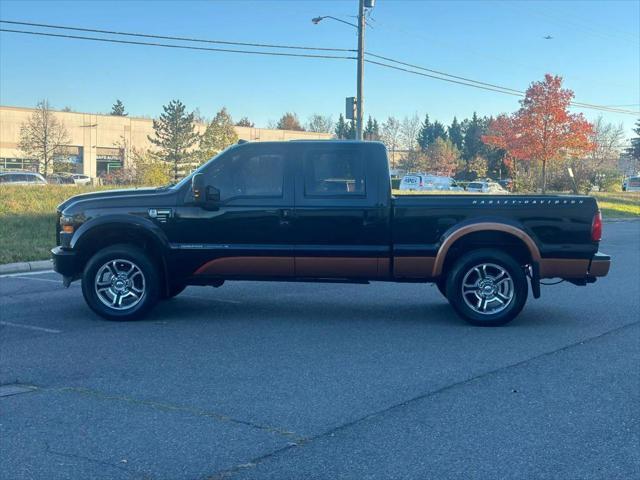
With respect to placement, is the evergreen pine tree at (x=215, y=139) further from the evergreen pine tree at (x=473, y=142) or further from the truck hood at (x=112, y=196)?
the truck hood at (x=112, y=196)

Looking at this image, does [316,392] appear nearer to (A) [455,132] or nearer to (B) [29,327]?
(B) [29,327]

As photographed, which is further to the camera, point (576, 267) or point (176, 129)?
point (176, 129)

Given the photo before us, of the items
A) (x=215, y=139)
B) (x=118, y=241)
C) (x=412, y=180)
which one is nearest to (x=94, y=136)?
(x=215, y=139)

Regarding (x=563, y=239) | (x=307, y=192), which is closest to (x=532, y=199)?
(x=563, y=239)

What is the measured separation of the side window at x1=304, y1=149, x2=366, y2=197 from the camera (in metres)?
8.45

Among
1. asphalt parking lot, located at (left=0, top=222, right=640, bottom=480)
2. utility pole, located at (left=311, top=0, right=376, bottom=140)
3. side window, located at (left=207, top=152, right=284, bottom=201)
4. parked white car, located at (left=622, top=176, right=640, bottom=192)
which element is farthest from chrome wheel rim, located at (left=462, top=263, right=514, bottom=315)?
parked white car, located at (left=622, top=176, right=640, bottom=192)

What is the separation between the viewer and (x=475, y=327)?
333 inches

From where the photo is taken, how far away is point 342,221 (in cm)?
837

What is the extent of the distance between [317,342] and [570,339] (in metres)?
2.70

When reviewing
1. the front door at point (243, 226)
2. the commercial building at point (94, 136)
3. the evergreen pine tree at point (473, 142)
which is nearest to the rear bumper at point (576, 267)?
the front door at point (243, 226)

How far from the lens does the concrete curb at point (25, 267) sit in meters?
12.8

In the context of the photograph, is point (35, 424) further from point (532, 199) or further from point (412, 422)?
point (532, 199)

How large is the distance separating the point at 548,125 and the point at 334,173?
37016mm

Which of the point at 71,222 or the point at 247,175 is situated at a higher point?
the point at 247,175
